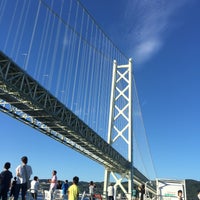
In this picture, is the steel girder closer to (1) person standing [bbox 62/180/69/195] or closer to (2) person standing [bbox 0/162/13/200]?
(1) person standing [bbox 62/180/69/195]

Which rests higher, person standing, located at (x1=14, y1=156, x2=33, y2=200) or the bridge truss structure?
the bridge truss structure

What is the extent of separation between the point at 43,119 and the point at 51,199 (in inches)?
373

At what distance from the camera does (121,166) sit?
109 feet

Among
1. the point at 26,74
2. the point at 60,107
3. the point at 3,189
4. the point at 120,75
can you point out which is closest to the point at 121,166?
the point at 120,75

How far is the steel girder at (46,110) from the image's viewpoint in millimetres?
16156

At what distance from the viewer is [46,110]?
19375mm

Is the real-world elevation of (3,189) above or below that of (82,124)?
below

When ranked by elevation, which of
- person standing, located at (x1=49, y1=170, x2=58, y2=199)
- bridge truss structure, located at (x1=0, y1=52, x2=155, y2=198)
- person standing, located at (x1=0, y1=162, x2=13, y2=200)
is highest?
bridge truss structure, located at (x1=0, y1=52, x2=155, y2=198)

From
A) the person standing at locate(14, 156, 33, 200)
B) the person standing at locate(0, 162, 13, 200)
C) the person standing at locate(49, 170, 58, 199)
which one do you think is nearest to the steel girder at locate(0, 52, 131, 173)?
the person standing at locate(49, 170, 58, 199)

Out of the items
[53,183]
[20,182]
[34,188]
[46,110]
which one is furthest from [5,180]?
[46,110]

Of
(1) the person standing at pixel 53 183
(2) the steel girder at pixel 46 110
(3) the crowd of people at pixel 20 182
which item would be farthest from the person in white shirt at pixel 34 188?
(2) the steel girder at pixel 46 110

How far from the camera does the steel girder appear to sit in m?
16.2

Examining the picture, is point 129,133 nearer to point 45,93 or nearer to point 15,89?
point 45,93

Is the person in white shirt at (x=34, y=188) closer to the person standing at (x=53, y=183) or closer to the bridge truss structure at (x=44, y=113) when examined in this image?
the person standing at (x=53, y=183)
